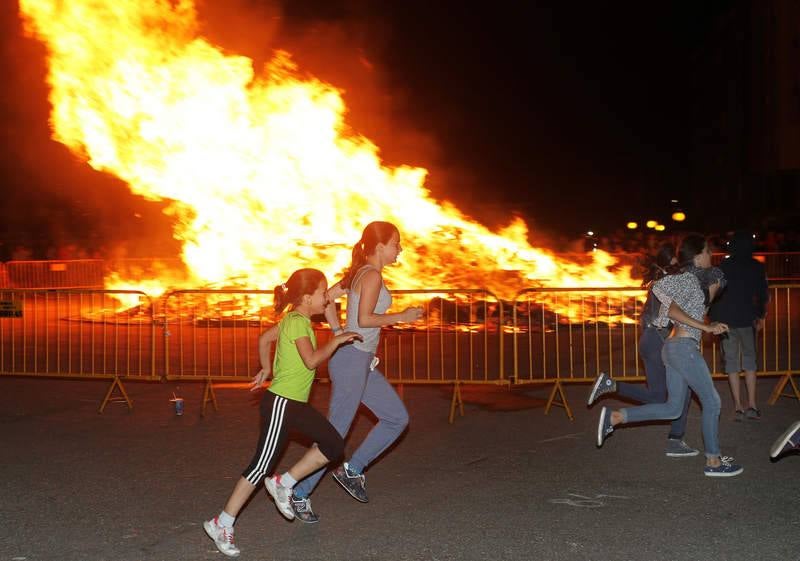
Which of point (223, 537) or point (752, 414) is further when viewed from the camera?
point (752, 414)

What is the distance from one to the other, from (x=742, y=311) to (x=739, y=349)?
367 millimetres

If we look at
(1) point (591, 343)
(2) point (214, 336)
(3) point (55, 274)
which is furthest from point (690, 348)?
(3) point (55, 274)

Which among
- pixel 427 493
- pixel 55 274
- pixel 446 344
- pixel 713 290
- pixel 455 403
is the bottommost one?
pixel 427 493

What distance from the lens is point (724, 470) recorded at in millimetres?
6598

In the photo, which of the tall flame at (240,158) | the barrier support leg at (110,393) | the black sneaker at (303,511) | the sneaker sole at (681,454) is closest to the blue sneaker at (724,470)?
the sneaker sole at (681,454)

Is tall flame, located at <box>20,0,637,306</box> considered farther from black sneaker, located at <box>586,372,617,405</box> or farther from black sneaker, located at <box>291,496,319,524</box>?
black sneaker, located at <box>291,496,319,524</box>

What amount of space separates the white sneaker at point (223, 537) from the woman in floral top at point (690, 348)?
352 centimetres

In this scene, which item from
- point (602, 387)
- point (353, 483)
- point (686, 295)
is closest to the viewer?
point (353, 483)

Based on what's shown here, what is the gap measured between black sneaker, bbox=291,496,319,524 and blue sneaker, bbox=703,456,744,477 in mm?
2908

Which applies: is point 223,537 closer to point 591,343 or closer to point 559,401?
point 559,401

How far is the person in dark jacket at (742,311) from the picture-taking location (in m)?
8.75

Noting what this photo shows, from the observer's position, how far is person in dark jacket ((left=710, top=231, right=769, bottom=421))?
8750mm

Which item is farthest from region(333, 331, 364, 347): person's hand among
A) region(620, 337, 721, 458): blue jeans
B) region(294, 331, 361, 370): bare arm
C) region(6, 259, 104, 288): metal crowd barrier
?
region(6, 259, 104, 288): metal crowd barrier

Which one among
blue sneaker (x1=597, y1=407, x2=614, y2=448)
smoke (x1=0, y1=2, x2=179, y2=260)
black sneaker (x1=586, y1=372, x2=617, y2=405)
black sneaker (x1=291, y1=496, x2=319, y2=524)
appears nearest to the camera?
black sneaker (x1=291, y1=496, x2=319, y2=524)
